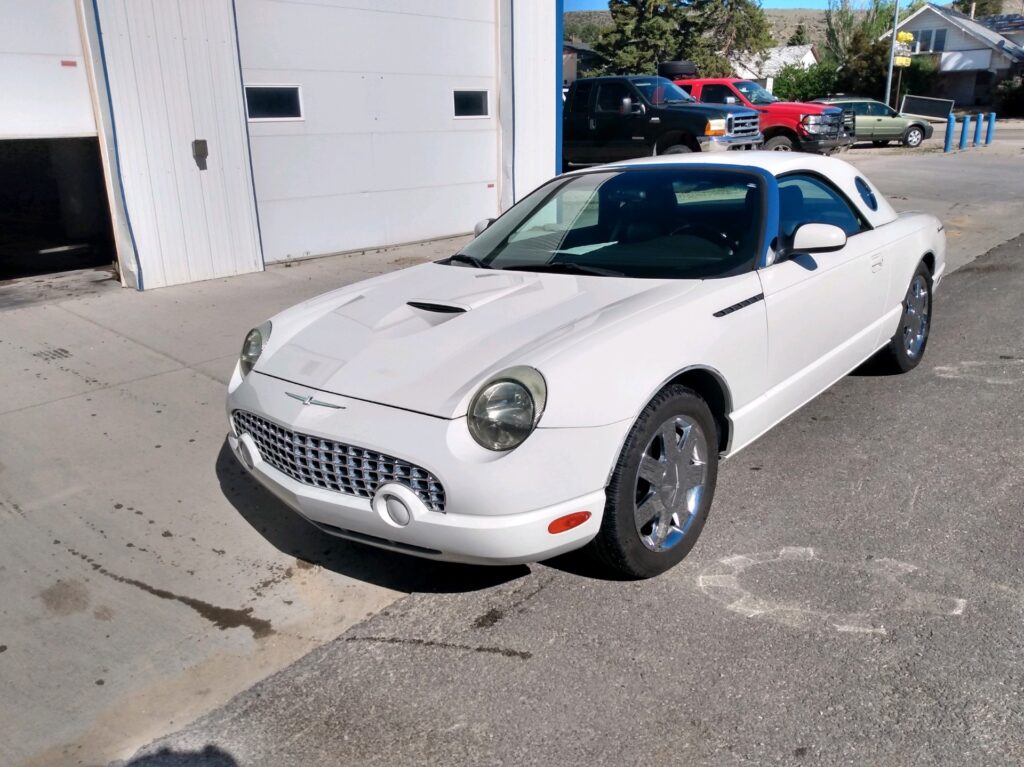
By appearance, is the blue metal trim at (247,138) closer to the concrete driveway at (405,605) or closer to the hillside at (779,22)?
the concrete driveway at (405,605)

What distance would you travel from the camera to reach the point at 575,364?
2945 millimetres

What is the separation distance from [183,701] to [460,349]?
1481 millimetres

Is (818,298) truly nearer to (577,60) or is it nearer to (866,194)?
(866,194)

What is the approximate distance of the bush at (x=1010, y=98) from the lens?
49.3 m

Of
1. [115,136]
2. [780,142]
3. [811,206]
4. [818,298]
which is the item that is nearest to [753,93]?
[780,142]

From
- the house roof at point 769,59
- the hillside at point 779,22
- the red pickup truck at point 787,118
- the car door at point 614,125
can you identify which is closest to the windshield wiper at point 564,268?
the car door at point 614,125

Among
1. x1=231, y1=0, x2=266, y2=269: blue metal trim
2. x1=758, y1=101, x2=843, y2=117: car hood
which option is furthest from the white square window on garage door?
x1=758, y1=101, x2=843, y2=117: car hood

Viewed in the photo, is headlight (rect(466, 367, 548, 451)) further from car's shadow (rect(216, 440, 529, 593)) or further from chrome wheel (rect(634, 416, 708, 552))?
car's shadow (rect(216, 440, 529, 593))

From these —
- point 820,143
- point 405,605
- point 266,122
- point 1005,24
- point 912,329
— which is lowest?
point 405,605

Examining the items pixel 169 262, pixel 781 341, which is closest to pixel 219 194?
pixel 169 262

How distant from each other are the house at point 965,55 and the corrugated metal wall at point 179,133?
56.2 m

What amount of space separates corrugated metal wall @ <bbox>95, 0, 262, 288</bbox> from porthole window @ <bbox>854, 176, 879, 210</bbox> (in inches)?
236

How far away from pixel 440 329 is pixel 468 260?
1.08m

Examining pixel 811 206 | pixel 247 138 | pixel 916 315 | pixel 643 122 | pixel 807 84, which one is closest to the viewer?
pixel 811 206
